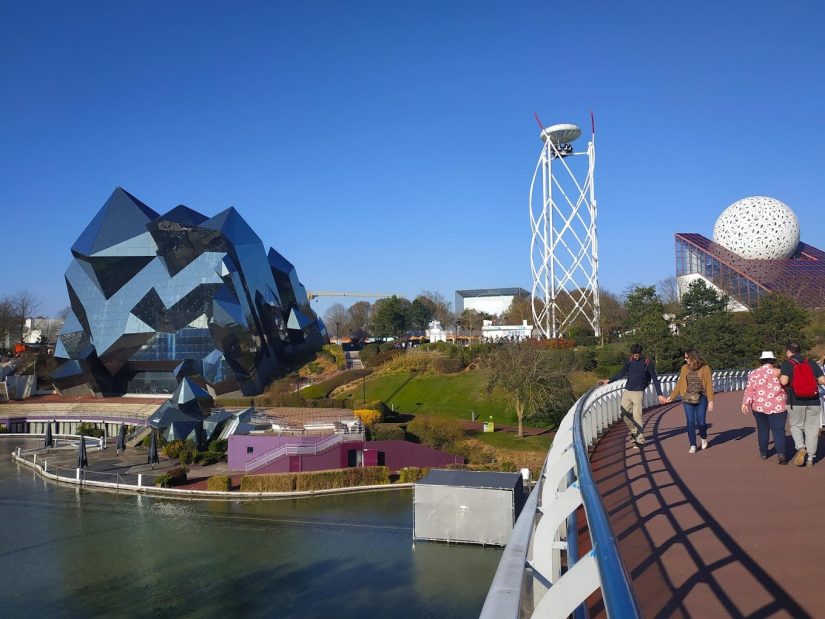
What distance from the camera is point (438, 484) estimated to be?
68.7ft

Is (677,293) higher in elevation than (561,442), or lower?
higher

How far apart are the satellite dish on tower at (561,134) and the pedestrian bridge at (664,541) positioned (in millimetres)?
54147

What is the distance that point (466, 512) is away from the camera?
20.9 m

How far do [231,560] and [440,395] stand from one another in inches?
1004

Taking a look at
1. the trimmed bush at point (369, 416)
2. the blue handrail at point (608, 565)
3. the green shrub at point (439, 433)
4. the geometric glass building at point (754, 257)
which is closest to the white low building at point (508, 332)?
the geometric glass building at point (754, 257)

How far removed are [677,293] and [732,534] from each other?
71590 mm

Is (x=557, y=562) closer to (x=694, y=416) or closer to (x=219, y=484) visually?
(x=694, y=416)

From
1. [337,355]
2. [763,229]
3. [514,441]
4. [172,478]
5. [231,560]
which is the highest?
[763,229]

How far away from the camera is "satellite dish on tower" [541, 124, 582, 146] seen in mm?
57531

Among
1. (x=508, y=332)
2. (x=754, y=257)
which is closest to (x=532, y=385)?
(x=508, y=332)

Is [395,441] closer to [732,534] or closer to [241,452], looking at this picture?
[241,452]

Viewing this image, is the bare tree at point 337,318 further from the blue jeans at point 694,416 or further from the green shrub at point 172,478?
the blue jeans at point 694,416

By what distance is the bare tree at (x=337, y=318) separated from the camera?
367 feet

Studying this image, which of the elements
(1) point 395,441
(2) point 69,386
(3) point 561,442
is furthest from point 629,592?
(2) point 69,386
